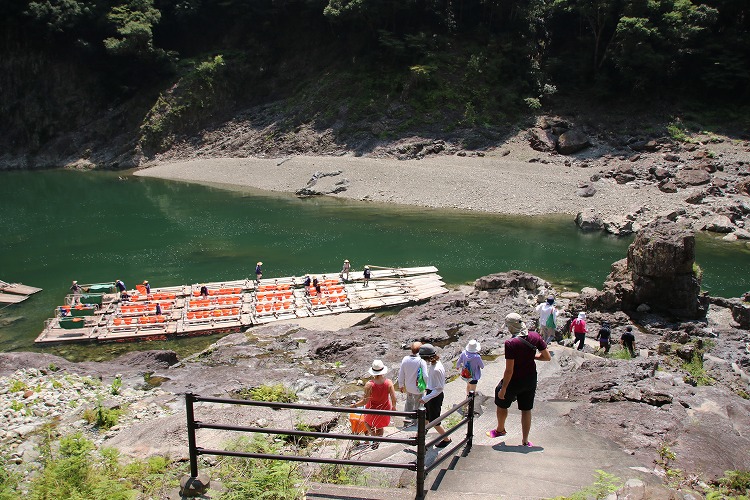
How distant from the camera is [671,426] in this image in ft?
27.1

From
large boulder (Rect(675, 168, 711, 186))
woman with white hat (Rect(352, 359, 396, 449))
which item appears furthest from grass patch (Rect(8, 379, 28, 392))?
large boulder (Rect(675, 168, 711, 186))

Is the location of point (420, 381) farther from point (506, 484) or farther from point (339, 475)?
point (506, 484)

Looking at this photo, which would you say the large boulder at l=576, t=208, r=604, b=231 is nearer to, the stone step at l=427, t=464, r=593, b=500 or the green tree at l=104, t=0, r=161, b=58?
the stone step at l=427, t=464, r=593, b=500

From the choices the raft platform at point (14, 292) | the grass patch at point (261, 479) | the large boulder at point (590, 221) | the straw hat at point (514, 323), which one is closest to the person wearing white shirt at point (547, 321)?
the straw hat at point (514, 323)

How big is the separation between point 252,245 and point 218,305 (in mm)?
10885

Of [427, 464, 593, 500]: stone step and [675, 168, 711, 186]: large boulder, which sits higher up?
[675, 168, 711, 186]: large boulder

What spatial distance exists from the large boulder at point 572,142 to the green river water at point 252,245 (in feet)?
34.6

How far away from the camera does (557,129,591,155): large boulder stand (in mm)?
46500

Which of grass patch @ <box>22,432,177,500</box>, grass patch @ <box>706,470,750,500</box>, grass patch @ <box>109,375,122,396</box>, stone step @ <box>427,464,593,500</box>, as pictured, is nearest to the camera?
stone step @ <box>427,464,593,500</box>

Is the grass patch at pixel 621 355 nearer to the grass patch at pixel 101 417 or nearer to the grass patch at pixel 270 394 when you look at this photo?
the grass patch at pixel 270 394

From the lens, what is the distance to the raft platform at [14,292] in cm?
2528

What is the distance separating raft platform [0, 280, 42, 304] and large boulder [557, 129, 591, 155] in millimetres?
39465

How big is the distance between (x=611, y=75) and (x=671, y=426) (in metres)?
49.4

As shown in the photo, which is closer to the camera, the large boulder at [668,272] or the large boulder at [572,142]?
Answer: the large boulder at [668,272]
